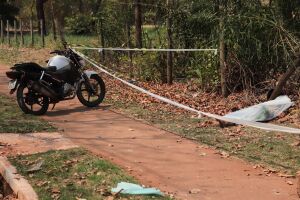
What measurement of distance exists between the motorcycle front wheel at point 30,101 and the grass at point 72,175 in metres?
2.77

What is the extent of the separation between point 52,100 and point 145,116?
1.73 metres

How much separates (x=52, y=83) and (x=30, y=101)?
52cm

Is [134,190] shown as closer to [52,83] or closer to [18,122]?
[18,122]

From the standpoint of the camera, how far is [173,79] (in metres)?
12.6

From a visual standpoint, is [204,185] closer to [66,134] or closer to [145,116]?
[66,134]

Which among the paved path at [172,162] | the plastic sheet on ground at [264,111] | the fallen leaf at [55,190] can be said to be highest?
the plastic sheet on ground at [264,111]

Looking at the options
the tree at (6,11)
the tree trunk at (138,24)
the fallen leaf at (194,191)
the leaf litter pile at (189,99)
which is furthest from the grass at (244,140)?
the tree at (6,11)

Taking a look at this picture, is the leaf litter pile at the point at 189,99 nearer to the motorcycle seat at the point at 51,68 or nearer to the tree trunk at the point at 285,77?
the tree trunk at the point at 285,77

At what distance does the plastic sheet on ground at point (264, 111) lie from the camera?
26.9 feet

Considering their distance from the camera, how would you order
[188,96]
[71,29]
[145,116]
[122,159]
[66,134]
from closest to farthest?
1. [122,159]
2. [66,134]
3. [145,116]
4. [188,96]
5. [71,29]

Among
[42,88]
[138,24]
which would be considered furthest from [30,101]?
[138,24]

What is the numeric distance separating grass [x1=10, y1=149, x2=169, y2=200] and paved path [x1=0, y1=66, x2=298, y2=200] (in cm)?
27

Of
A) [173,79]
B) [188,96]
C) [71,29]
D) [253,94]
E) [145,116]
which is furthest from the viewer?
[71,29]

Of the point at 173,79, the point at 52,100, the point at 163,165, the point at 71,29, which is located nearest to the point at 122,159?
the point at 163,165
